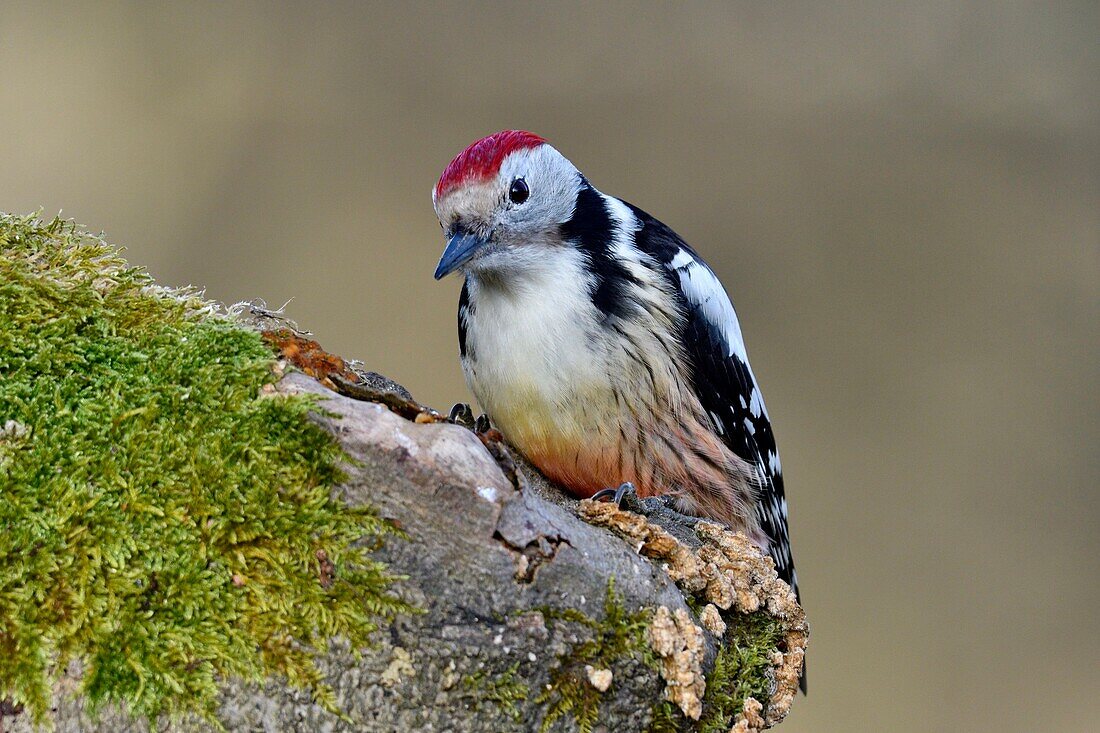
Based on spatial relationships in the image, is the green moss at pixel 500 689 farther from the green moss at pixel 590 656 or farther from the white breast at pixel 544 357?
the white breast at pixel 544 357

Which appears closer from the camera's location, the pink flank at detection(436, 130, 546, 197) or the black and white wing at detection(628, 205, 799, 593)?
the pink flank at detection(436, 130, 546, 197)

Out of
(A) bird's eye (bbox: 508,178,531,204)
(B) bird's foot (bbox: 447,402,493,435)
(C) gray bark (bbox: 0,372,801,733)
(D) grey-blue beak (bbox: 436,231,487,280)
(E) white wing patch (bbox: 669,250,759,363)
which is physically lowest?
(C) gray bark (bbox: 0,372,801,733)

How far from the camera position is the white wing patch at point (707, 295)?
8.21ft

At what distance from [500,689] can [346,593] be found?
0.23 meters

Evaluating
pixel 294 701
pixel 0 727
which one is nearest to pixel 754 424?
pixel 294 701

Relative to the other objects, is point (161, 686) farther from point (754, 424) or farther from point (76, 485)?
point (754, 424)

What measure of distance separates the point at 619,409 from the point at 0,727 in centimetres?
141

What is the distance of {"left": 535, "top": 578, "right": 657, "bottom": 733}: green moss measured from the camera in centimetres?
126

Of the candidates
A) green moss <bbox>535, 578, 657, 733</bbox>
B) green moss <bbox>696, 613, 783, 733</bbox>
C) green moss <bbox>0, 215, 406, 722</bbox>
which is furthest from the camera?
green moss <bbox>696, 613, 783, 733</bbox>

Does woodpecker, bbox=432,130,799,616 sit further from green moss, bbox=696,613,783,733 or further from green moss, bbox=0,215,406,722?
green moss, bbox=0,215,406,722

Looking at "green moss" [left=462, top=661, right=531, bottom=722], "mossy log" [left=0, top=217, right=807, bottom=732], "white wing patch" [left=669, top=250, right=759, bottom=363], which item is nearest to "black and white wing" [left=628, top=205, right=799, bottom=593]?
"white wing patch" [left=669, top=250, right=759, bottom=363]

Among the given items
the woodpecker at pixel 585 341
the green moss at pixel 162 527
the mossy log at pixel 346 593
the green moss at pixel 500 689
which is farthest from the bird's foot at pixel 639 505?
the green moss at pixel 162 527

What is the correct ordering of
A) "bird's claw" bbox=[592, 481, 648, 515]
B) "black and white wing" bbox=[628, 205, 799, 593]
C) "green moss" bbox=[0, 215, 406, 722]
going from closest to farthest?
"green moss" bbox=[0, 215, 406, 722] < "bird's claw" bbox=[592, 481, 648, 515] < "black and white wing" bbox=[628, 205, 799, 593]

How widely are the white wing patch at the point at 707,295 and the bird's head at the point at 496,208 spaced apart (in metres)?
0.34
